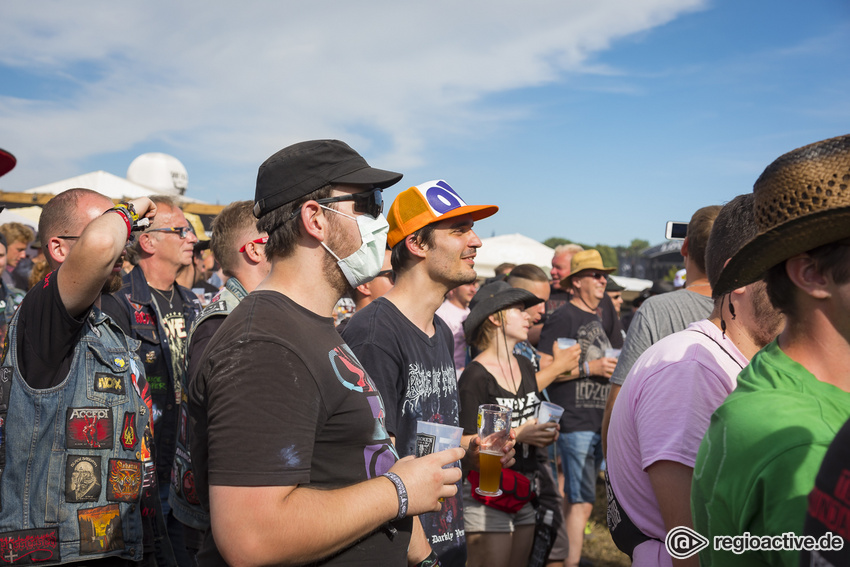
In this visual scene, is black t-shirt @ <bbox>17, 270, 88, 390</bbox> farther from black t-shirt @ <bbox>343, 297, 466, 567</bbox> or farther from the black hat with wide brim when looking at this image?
the black hat with wide brim

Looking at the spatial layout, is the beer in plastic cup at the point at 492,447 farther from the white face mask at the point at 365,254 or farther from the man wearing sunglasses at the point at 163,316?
the man wearing sunglasses at the point at 163,316

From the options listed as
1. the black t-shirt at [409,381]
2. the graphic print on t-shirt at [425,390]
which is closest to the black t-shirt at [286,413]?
the black t-shirt at [409,381]

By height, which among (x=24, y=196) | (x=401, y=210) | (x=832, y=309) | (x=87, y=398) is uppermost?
(x=24, y=196)

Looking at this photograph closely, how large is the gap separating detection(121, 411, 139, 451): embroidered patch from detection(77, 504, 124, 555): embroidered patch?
0.26m

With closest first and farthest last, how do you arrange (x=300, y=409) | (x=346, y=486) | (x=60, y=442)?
1. (x=300, y=409)
2. (x=346, y=486)
3. (x=60, y=442)

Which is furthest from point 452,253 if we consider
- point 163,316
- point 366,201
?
point 163,316

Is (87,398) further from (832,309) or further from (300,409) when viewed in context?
(832,309)

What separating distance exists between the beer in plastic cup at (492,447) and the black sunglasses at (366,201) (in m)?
1.38

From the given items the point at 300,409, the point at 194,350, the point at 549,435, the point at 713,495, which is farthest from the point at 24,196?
the point at 713,495

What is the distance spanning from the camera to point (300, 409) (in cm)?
171

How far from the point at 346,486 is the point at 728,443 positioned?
104 cm

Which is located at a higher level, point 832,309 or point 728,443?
point 832,309

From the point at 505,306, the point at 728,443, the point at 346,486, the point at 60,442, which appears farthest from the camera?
the point at 505,306

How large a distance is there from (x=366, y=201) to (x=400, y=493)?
3.44ft
